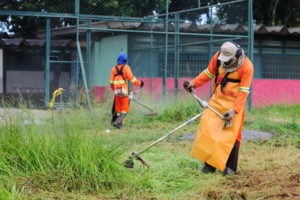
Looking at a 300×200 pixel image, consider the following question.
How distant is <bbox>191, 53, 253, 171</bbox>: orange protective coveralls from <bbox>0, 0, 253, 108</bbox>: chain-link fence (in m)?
5.42

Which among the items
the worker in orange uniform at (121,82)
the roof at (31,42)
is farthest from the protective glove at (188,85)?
the roof at (31,42)

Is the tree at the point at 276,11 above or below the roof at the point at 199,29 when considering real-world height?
above

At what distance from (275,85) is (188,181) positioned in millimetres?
10433

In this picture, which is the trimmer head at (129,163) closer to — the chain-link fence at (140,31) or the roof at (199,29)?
the chain-link fence at (140,31)

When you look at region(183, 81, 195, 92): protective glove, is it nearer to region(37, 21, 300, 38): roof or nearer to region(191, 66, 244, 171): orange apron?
region(191, 66, 244, 171): orange apron

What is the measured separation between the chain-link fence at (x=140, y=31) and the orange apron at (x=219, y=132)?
5.41m

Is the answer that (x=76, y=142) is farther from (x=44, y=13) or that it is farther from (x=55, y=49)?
(x=55, y=49)

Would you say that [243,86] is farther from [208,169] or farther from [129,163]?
[129,163]

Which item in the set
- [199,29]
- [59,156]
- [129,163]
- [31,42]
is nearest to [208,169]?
[129,163]

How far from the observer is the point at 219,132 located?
525cm

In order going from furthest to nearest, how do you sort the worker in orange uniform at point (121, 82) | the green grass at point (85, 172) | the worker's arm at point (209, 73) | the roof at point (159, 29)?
the roof at point (159, 29) < the worker in orange uniform at point (121, 82) < the worker's arm at point (209, 73) < the green grass at point (85, 172)

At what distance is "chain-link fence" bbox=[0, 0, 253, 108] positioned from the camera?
11258 mm

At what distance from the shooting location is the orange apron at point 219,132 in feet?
17.0

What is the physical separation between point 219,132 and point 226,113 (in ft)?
0.92
